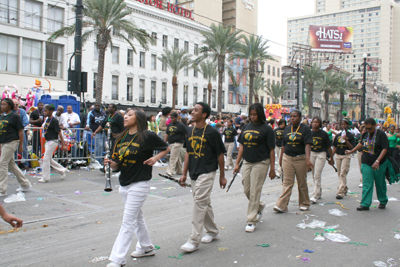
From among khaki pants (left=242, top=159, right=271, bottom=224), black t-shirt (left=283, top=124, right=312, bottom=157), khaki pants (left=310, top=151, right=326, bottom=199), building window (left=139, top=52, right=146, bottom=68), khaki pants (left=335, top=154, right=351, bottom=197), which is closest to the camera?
khaki pants (left=242, top=159, right=271, bottom=224)

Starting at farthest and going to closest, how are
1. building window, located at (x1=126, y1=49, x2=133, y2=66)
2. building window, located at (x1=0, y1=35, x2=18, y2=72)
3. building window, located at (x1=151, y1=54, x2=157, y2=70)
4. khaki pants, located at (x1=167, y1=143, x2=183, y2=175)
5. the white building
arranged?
1. building window, located at (x1=151, y1=54, x2=157, y2=70)
2. building window, located at (x1=126, y1=49, x2=133, y2=66)
3. the white building
4. building window, located at (x1=0, y1=35, x2=18, y2=72)
5. khaki pants, located at (x1=167, y1=143, x2=183, y2=175)

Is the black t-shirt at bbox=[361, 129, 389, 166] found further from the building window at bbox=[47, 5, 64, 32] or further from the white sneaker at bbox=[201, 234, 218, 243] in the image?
the building window at bbox=[47, 5, 64, 32]

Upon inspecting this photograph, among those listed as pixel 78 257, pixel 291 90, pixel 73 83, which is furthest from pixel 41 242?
pixel 291 90

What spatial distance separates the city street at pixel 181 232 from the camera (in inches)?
173

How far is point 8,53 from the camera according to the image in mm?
29984

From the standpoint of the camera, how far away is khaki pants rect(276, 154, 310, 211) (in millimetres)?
6762

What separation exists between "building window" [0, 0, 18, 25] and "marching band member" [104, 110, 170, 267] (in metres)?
30.8

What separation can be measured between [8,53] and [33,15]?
13.3 feet

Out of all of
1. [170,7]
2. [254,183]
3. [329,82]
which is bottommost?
[254,183]

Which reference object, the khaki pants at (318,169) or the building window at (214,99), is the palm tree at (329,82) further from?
the khaki pants at (318,169)

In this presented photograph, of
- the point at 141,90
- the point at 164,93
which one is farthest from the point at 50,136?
the point at 164,93

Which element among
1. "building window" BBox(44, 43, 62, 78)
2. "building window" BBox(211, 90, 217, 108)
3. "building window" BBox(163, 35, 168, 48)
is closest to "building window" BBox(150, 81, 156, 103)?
"building window" BBox(163, 35, 168, 48)

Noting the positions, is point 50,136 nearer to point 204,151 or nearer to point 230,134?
point 204,151

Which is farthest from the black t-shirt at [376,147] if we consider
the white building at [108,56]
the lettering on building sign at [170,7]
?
the lettering on building sign at [170,7]
